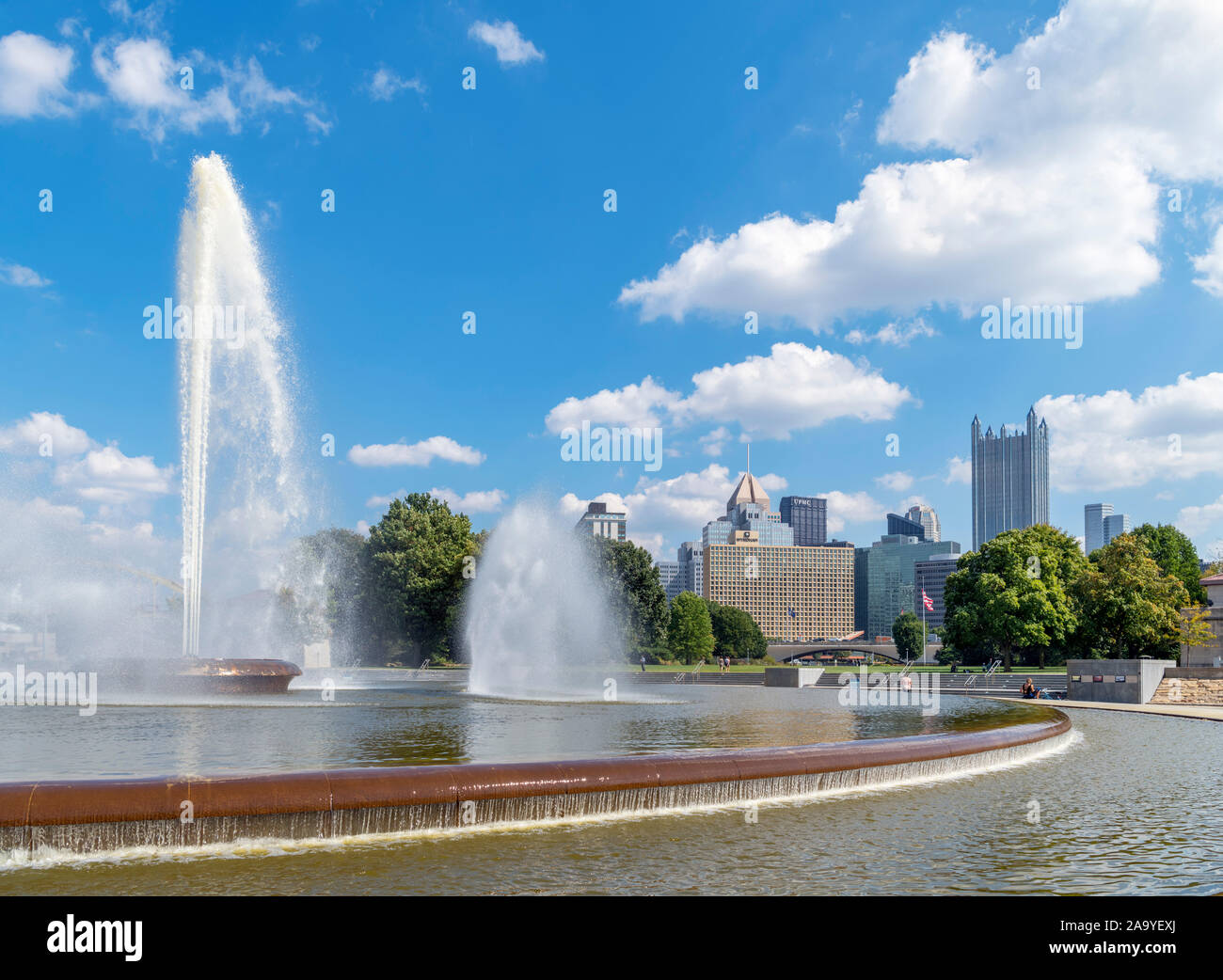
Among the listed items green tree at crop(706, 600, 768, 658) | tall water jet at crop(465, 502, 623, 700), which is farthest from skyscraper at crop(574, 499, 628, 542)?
tall water jet at crop(465, 502, 623, 700)

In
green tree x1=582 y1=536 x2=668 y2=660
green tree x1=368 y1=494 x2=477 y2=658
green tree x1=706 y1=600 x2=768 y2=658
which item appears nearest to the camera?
green tree x1=368 y1=494 x2=477 y2=658

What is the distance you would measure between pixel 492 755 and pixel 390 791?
431 centimetres

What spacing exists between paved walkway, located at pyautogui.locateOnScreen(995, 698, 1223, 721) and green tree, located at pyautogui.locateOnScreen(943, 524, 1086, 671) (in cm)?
2585

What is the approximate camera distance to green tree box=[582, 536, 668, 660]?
260 ft

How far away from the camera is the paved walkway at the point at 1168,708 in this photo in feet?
93.5

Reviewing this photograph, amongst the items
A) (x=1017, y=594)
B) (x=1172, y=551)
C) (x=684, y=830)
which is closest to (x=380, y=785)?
(x=684, y=830)

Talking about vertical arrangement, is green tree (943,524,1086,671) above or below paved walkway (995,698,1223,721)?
above

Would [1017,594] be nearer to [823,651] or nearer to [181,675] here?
[181,675]

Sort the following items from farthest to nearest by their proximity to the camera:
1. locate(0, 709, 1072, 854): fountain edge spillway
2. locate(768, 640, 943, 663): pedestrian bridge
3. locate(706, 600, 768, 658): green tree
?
1. locate(768, 640, 943, 663): pedestrian bridge
2. locate(706, 600, 768, 658): green tree
3. locate(0, 709, 1072, 854): fountain edge spillway

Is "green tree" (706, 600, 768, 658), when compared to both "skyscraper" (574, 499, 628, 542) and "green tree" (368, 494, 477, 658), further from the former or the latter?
"green tree" (368, 494, 477, 658)

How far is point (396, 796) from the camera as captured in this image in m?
9.45
